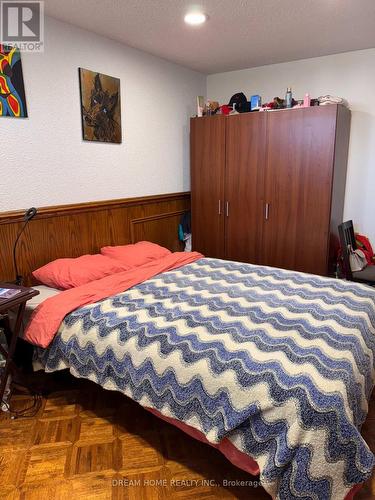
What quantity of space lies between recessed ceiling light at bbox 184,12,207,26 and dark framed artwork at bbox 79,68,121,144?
761 mm

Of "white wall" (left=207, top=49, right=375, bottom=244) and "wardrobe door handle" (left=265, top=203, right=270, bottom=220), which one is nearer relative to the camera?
"white wall" (left=207, top=49, right=375, bottom=244)

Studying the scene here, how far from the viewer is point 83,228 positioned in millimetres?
2744

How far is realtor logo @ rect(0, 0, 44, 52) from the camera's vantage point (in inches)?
82.9

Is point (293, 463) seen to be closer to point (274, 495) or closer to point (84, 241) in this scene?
point (274, 495)

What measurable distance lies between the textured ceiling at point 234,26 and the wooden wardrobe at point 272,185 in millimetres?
527

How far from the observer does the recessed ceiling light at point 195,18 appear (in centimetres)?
226

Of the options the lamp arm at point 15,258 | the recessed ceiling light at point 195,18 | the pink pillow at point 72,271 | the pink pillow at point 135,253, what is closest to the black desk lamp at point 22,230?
the lamp arm at point 15,258

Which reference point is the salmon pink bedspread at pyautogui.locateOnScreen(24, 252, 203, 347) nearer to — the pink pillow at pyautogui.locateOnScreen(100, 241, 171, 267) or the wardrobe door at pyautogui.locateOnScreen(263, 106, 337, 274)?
the pink pillow at pyautogui.locateOnScreen(100, 241, 171, 267)

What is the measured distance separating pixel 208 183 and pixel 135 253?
1197mm

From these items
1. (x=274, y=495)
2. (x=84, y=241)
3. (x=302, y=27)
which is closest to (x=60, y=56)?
(x=84, y=241)

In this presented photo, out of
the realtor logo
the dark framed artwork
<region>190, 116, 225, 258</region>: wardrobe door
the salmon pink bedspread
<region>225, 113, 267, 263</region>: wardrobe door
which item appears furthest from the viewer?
<region>190, 116, 225, 258</region>: wardrobe door

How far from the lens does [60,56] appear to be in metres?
2.42

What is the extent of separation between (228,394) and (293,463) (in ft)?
1.04

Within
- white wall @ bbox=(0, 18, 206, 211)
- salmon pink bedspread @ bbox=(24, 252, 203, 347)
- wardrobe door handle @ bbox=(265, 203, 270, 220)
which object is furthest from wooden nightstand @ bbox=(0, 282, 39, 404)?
wardrobe door handle @ bbox=(265, 203, 270, 220)
